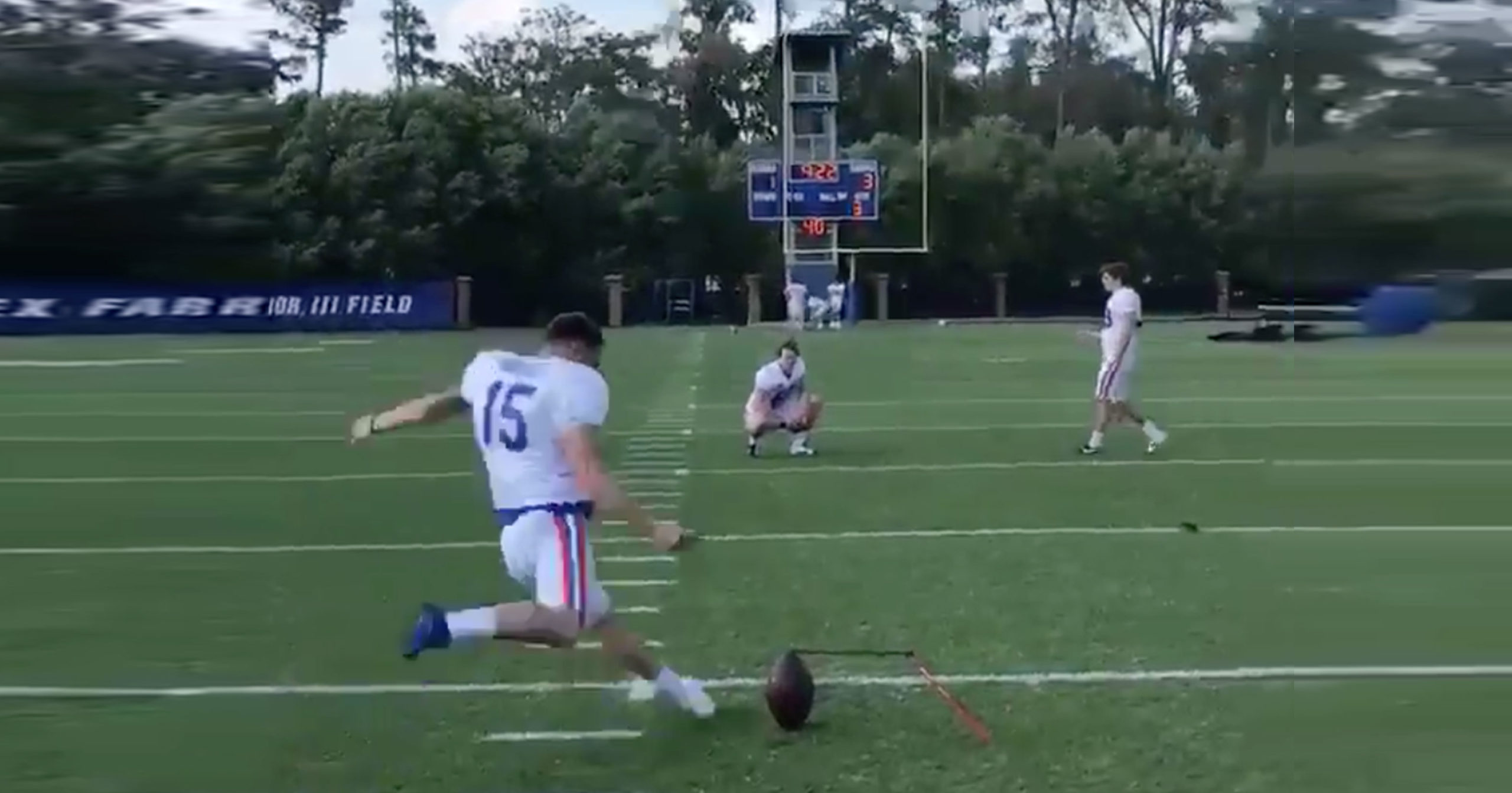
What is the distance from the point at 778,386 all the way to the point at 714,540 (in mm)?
5060

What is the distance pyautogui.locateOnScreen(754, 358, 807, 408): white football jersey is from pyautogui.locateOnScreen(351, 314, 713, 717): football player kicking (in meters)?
9.13

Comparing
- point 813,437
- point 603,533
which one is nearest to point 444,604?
point 603,533

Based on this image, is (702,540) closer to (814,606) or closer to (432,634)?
(814,606)

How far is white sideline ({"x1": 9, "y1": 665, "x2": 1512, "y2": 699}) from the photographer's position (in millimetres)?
6496

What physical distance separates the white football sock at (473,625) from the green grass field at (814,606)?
0.91ft

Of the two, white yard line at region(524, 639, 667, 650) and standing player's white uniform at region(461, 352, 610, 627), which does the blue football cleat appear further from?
white yard line at region(524, 639, 667, 650)

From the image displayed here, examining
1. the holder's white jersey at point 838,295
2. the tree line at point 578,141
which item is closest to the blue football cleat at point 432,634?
the tree line at point 578,141

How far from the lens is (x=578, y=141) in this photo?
9.53ft

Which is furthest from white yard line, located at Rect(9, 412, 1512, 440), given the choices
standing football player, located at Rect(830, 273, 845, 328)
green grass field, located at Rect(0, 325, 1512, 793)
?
standing football player, located at Rect(830, 273, 845, 328)

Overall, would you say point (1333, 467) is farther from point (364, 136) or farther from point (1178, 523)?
point (1178, 523)

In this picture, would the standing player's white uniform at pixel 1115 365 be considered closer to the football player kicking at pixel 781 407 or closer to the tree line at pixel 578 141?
the football player kicking at pixel 781 407

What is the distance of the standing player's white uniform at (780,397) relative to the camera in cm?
1547

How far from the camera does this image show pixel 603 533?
35.0 feet

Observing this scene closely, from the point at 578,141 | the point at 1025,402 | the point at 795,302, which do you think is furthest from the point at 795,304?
the point at 578,141
